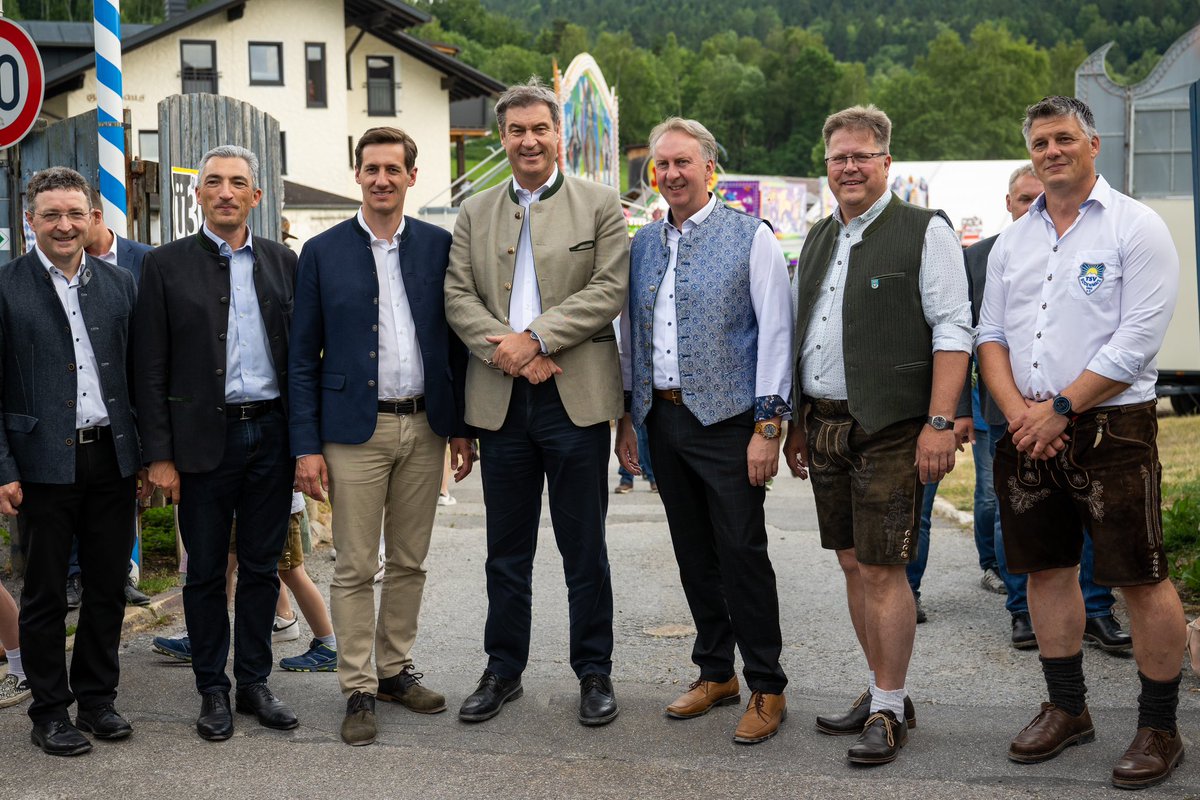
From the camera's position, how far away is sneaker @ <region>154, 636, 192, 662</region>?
5957mm

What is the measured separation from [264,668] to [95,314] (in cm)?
155

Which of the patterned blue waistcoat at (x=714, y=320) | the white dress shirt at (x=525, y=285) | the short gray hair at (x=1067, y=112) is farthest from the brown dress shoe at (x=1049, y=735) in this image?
the white dress shirt at (x=525, y=285)

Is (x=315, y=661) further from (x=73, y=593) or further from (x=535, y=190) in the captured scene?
(x=535, y=190)

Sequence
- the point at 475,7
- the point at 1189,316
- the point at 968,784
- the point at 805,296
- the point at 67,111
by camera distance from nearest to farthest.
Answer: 1. the point at 968,784
2. the point at 805,296
3. the point at 1189,316
4. the point at 67,111
5. the point at 475,7

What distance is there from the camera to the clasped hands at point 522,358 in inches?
192

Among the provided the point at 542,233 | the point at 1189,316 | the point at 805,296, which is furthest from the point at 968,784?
the point at 1189,316

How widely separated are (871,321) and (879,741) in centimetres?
148

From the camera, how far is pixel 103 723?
4.90 metres

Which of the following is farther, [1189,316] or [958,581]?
[1189,316]

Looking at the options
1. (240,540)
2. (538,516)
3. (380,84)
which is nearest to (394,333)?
(538,516)

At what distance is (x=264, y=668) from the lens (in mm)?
5199

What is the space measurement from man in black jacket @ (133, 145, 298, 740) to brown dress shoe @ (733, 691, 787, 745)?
68.6 inches

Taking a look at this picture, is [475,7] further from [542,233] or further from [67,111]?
[542,233]

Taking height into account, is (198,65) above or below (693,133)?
above
